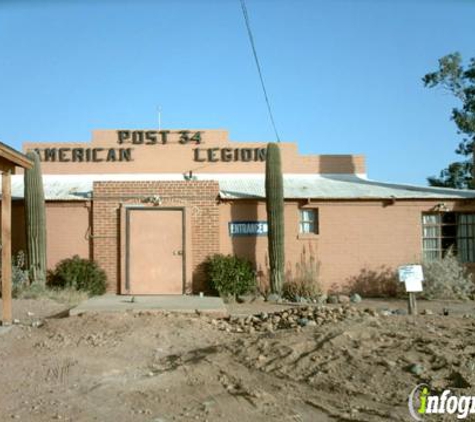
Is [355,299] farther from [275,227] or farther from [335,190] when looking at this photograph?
[335,190]

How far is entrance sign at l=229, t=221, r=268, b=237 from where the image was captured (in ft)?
54.1

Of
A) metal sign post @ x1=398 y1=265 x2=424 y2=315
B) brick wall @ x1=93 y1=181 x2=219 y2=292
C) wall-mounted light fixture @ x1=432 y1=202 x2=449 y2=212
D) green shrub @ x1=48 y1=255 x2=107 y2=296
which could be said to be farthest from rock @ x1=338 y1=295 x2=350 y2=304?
green shrub @ x1=48 y1=255 x2=107 y2=296

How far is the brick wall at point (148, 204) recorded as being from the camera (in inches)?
634

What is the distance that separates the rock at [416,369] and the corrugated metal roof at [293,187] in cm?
1008

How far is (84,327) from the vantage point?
9.84 m

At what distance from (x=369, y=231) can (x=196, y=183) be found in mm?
4822

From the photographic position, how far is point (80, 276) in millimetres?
15414

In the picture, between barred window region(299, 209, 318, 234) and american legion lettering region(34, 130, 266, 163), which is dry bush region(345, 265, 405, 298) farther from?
american legion lettering region(34, 130, 266, 163)

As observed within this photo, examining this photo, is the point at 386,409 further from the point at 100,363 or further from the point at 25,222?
the point at 25,222

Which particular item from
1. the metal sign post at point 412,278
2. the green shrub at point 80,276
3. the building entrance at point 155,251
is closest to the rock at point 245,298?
the building entrance at point 155,251

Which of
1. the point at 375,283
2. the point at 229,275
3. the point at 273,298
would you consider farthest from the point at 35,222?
the point at 375,283

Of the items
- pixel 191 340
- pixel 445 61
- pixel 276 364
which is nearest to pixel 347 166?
pixel 445 61

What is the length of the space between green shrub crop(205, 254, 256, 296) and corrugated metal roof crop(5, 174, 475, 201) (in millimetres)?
1744

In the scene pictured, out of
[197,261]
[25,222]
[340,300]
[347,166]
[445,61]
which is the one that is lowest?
[340,300]
